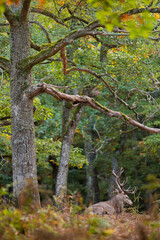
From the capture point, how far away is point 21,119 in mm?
6137

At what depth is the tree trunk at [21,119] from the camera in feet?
19.7

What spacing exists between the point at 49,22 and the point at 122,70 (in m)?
3.81

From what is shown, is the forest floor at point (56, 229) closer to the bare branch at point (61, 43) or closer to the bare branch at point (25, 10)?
the bare branch at point (61, 43)

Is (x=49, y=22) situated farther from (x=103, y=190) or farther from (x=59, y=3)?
(x=103, y=190)

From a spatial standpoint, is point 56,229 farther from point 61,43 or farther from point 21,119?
point 61,43

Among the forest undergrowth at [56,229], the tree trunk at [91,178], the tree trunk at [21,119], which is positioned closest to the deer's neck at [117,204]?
the tree trunk at [21,119]

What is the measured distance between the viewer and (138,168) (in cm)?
2283

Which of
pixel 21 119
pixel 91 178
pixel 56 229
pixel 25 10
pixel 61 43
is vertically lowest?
pixel 91 178

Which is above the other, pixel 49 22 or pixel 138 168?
pixel 49 22

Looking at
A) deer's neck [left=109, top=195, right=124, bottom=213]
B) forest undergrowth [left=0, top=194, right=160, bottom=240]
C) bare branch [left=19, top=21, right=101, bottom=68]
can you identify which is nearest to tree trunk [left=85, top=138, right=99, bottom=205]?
deer's neck [left=109, top=195, right=124, bottom=213]

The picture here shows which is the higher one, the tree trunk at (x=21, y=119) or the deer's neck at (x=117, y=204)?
the tree trunk at (x=21, y=119)

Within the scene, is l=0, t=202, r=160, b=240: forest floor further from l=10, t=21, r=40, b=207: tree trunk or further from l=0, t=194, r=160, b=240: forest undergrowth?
l=10, t=21, r=40, b=207: tree trunk

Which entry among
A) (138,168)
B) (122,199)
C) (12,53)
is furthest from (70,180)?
(12,53)

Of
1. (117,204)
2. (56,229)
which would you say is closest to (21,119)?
(56,229)
